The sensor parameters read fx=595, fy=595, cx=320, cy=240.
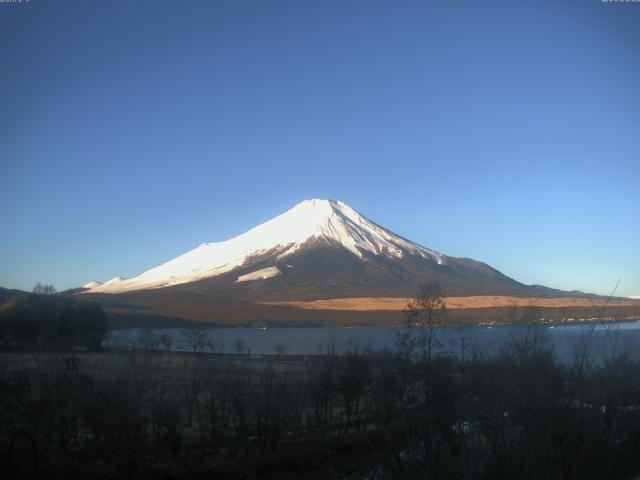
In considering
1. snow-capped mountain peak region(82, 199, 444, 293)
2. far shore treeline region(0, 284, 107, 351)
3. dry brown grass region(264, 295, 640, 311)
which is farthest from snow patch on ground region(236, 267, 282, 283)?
far shore treeline region(0, 284, 107, 351)

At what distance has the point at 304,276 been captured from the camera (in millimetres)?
151750

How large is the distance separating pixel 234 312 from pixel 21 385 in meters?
89.0

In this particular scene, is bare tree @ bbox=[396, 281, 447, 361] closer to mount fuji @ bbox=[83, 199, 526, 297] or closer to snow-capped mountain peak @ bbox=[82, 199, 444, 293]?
mount fuji @ bbox=[83, 199, 526, 297]

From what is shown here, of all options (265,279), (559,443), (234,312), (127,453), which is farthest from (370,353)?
(265,279)

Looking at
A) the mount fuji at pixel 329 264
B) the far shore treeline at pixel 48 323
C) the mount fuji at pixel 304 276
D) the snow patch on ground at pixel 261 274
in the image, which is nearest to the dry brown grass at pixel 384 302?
the mount fuji at pixel 304 276

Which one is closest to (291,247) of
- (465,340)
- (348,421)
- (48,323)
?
(48,323)

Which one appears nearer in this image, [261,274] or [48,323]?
[48,323]

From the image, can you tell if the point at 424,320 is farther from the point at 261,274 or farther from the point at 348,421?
the point at 261,274

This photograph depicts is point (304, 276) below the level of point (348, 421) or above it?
above

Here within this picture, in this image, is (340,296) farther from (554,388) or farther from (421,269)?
(554,388)

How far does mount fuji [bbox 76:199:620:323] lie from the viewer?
10629 cm

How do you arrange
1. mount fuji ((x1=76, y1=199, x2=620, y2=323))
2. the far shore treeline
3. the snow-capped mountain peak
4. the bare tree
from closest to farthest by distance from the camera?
the bare tree < the far shore treeline < mount fuji ((x1=76, y1=199, x2=620, y2=323)) < the snow-capped mountain peak

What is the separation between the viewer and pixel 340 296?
4941 inches

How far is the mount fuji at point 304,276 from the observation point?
349 ft
